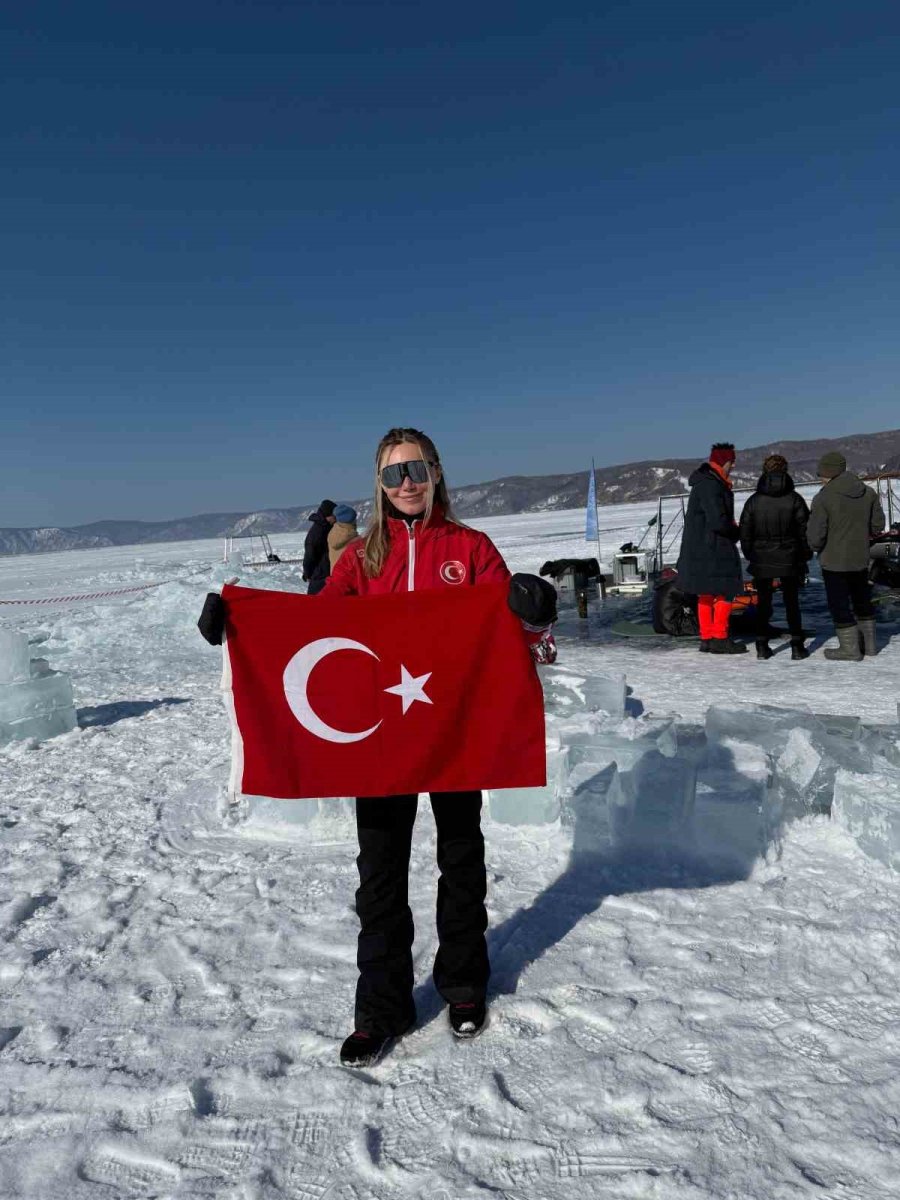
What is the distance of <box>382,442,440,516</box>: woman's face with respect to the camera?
2.67 m

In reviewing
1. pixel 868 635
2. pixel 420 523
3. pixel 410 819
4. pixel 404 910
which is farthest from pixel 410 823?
pixel 868 635

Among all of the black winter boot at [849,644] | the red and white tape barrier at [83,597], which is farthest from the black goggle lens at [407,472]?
the red and white tape barrier at [83,597]

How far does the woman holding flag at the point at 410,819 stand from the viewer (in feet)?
8.37

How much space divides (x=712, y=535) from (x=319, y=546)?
A: 4293 millimetres

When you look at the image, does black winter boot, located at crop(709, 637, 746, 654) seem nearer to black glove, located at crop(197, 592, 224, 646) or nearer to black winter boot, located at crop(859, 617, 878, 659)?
black winter boot, located at crop(859, 617, 878, 659)

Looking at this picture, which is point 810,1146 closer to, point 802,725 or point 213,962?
point 213,962

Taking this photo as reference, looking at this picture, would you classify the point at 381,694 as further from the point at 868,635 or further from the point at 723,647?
the point at 868,635

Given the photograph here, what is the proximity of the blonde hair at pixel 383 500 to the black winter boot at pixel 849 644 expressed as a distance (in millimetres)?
6367

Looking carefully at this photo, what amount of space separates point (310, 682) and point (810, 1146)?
196cm

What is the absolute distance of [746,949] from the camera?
2.94 meters

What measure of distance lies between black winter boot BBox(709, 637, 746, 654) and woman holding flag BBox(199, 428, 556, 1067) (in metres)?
6.48

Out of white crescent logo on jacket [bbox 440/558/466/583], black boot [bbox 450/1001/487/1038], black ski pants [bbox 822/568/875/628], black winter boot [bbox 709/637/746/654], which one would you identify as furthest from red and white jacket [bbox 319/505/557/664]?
black winter boot [bbox 709/637/746/654]

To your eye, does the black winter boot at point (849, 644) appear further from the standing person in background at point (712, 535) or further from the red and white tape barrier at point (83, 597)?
the red and white tape barrier at point (83, 597)

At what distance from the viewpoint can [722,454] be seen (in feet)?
26.6
